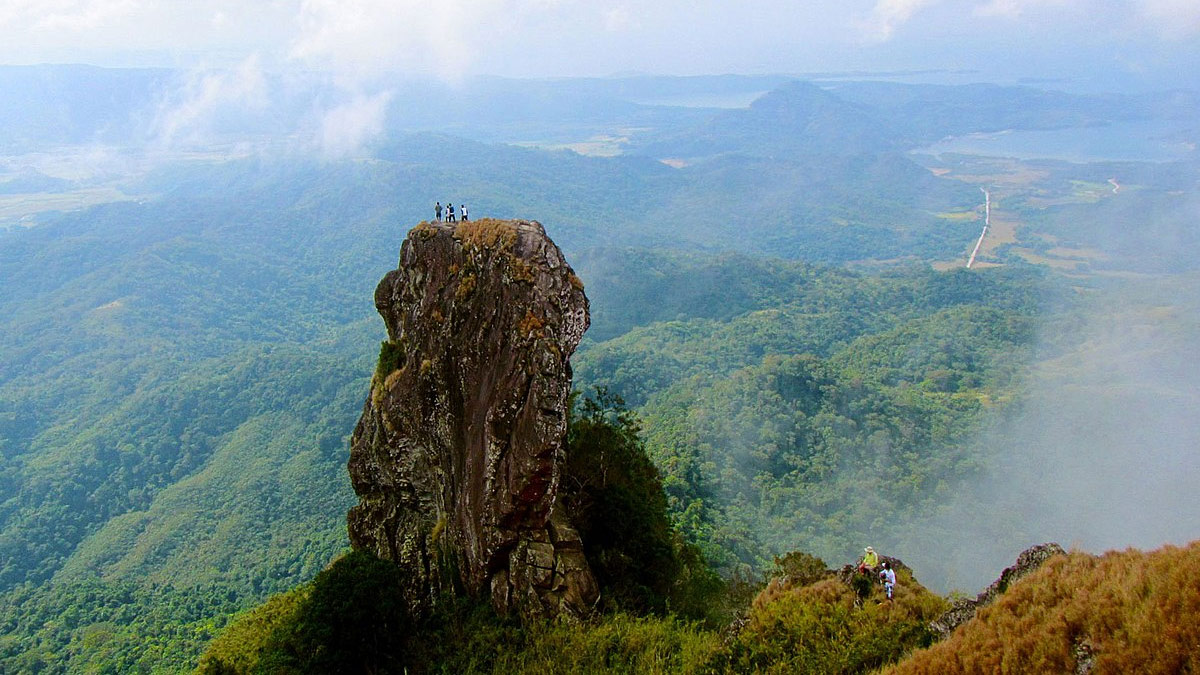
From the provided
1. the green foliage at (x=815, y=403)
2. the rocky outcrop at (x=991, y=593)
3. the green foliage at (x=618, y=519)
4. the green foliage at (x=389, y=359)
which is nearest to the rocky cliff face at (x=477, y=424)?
the green foliage at (x=389, y=359)

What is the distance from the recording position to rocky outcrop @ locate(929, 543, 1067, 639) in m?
13.2

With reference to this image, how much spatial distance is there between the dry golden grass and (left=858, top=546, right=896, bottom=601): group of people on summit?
3110 mm

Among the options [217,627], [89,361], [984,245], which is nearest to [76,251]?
[89,361]

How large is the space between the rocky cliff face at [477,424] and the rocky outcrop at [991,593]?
781 centimetres

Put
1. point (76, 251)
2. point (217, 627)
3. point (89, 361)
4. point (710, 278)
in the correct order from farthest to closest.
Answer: point (76, 251) < point (710, 278) < point (89, 361) < point (217, 627)

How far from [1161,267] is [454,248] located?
179 m

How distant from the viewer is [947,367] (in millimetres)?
84625

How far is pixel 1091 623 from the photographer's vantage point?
1057cm

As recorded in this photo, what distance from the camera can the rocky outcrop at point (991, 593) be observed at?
43.4 feet

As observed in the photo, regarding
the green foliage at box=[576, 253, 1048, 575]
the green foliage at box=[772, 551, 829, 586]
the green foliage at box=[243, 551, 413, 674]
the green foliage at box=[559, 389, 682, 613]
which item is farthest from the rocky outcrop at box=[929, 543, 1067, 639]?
the green foliage at box=[576, 253, 1048, 575]

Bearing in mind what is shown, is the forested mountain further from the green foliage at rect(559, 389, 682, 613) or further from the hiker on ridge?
the green foliage at rect(559, 389, 682, 613)

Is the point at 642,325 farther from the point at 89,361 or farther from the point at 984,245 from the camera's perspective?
the point at 984,245

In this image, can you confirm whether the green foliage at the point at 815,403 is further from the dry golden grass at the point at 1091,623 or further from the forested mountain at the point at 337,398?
the dry golden grass at the point at 1091,623

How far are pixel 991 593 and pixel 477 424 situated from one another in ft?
37.1
